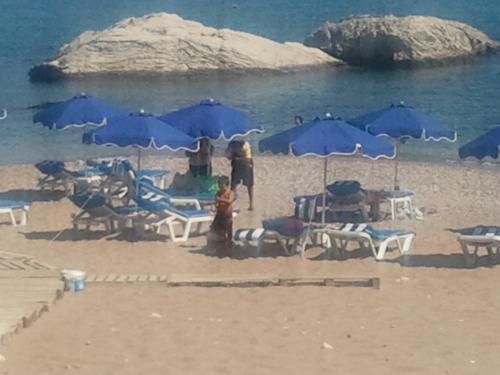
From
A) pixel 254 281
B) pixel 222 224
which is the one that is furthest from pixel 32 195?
pixel 254 281

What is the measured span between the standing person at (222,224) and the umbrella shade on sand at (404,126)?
11.6ft

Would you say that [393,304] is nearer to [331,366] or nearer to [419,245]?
[331,366]

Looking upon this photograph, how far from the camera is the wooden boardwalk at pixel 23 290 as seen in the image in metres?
12.3

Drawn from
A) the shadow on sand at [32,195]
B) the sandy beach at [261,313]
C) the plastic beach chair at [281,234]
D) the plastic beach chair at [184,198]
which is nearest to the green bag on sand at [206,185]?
the plastic beach chair at [184,198]

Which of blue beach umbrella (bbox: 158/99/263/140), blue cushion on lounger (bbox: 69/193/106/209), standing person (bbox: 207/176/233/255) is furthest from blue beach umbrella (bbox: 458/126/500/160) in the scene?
blue cushion on lounger (bbox: 69/193/106/209)

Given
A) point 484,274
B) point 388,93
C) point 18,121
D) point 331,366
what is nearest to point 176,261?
point 484,274

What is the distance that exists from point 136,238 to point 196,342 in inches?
238

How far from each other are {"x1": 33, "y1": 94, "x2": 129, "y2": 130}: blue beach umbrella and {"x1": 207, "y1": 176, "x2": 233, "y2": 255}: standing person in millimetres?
4620

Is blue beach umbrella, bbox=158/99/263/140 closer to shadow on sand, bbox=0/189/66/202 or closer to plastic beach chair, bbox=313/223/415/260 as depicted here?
shadow on sand, bbox=0/189/66/202

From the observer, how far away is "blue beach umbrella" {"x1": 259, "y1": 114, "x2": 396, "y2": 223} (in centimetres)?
1650

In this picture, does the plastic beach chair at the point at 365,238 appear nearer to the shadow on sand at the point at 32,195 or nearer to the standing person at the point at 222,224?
the standing person at the point at 222,224

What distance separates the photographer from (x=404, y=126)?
1961 cm

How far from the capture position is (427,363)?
11.1 meters

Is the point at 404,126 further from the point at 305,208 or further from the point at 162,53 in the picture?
the point at 162,53
